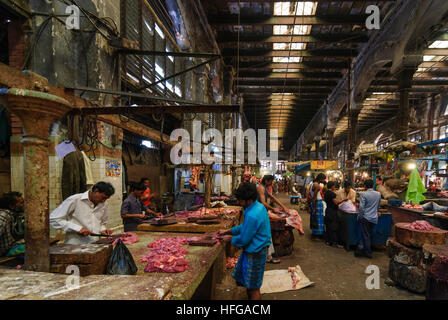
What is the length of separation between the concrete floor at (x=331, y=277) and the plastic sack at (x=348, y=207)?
47.1 inches

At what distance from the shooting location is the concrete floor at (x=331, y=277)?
408cm

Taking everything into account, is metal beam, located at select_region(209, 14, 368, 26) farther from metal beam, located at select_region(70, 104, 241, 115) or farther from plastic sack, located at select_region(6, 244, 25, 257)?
plastic sack, located at select_region(6, 244, 25, 257)

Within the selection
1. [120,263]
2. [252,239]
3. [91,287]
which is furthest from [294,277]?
[91,287]

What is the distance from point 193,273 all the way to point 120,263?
0.79 metres

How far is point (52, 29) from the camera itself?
4832 mm

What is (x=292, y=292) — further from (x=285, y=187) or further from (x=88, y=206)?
(x=285, y=187)

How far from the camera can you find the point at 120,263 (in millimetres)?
2377

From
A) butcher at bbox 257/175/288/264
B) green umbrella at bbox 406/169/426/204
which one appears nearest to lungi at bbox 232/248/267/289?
butcher at bbox 257/175/288/264

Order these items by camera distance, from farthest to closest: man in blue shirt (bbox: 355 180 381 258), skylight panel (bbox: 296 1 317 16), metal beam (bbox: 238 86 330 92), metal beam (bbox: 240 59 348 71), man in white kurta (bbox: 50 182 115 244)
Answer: metal beam (bbox: 238 86 330 92) < metal beam (bbox: 240 59 348 71) < skylight panel (bbox: 296 1 317 16) < man in blue shirt (bbox: 355 180 381 258) < man in white kurta (bbox: 50 182 115 244)

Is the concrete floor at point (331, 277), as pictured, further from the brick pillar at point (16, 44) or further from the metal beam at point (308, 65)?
the metal beam at point (308, 65)

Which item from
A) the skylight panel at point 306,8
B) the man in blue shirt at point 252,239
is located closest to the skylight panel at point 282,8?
the skylight panel at point 306,8

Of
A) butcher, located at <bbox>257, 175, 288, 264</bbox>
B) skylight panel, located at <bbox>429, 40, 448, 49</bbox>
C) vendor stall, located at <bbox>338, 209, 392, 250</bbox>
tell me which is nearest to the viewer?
butcher, located at <bbox>257, 175, 288, 264</bbox>

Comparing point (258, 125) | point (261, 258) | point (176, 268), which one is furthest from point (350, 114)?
point (258, 125)

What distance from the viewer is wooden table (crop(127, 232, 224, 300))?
2258 millimetres
